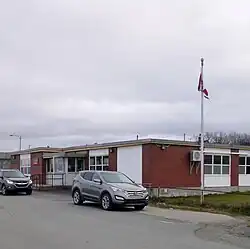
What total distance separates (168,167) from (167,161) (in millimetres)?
380

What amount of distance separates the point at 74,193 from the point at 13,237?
11703 mm

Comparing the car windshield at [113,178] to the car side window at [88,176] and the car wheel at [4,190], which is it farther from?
the car wheel at [4,190]

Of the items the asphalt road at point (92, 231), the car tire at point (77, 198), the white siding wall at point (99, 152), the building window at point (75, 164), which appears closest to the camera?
the asphalt road at point (92, 231)

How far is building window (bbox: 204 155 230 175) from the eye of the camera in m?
34.3

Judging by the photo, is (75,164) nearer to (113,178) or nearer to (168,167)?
(168,167)

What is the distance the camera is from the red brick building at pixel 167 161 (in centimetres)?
3131

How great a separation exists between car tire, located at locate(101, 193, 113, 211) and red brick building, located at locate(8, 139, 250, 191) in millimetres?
9271

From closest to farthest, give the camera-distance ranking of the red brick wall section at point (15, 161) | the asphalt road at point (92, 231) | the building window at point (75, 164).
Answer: the asphalt road at point (92, 231) → the building window at point (75, 164) → the red brick wall section at point (15, 161)

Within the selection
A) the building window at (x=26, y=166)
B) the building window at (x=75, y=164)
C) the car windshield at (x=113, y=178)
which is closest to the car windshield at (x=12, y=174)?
the building window at (x=75, y=164)

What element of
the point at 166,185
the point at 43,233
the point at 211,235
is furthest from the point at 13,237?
the point at 166,185

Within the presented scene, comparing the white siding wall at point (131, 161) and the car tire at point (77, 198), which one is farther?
the white siding wall at point (131, 161)

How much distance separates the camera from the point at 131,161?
32.4 metres

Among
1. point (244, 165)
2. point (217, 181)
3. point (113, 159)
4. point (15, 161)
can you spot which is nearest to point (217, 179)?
point (217, 181)

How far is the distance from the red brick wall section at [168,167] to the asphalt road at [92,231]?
11.6 m
